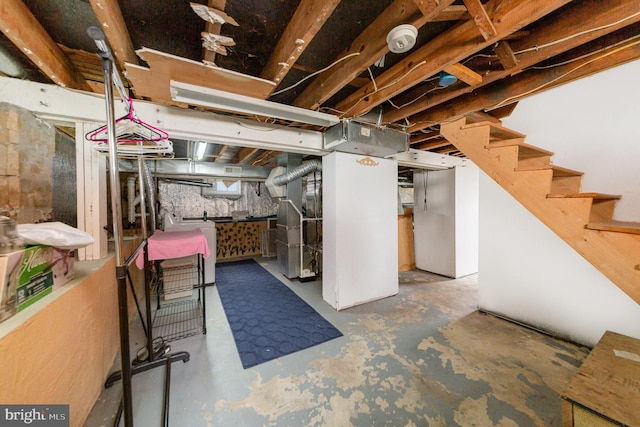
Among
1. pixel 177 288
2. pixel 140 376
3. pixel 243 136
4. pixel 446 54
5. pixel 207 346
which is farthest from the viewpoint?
pixel 177 288

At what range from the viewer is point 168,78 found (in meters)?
1.41

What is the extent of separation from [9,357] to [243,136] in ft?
6.45

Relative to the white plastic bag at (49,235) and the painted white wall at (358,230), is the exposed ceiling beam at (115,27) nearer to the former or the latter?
the white plastic bag at (49,235)

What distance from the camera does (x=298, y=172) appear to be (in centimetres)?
379

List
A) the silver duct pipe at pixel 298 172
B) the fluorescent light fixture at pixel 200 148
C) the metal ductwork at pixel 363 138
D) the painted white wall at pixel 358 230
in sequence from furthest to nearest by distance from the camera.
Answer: the silver duct pipe at pixel 298 172 < the fluorescent light fixture at pixel 200 148 < the painted white wall at pixel 358 230 < the metal ductwork at pixel 363 138

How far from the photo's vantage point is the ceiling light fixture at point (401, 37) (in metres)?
1.11

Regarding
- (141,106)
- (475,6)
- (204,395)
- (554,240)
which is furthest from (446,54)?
(204,395)

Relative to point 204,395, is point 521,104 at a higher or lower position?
higher

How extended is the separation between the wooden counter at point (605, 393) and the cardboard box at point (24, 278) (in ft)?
7.65

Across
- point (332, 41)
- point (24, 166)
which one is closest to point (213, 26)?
point (332, 41)

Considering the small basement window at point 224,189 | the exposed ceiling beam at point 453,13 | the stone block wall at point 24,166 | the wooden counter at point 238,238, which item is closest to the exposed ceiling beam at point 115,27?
the stone block wall at point 24,166

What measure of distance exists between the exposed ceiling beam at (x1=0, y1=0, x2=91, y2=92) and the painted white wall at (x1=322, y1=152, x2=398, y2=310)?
230 centimetres

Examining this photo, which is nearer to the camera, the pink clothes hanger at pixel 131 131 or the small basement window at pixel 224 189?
the pink clothes hanger at pixel 131 131

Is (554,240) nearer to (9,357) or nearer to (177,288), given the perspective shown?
(9,357)
